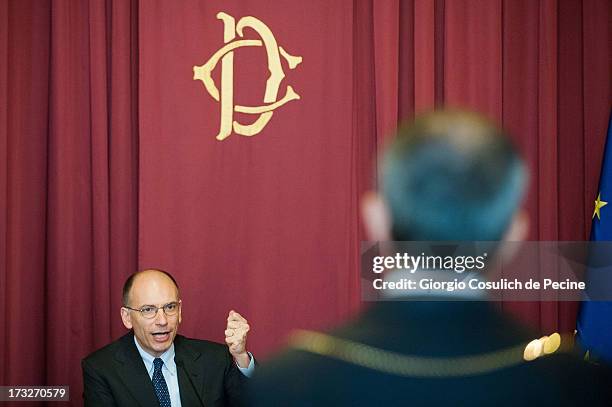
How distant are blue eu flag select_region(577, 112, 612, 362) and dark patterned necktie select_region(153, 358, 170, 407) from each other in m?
1.68

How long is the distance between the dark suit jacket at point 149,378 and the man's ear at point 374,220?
32.4 inches

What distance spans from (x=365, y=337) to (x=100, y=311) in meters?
1.08

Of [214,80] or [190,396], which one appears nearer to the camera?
[190,396]

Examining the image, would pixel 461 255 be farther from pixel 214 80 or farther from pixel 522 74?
Result: pixel 214 80

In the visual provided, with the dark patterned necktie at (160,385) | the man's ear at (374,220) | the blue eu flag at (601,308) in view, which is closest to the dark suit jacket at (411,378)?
the blue eu flag at (601,308)

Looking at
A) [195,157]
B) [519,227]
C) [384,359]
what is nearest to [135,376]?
[195,157]

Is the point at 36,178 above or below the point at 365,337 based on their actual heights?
above

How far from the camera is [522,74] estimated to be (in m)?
3.19

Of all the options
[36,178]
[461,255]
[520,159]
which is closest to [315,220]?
[461,255]

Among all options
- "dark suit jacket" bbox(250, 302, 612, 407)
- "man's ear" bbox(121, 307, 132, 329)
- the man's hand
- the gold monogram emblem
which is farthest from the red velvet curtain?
the man's hand

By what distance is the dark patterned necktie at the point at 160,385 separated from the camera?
2.48 metres

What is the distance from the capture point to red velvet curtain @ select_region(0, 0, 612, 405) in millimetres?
3062

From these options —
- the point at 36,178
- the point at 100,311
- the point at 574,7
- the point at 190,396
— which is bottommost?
the point at 190,396

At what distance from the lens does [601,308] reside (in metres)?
3.08
